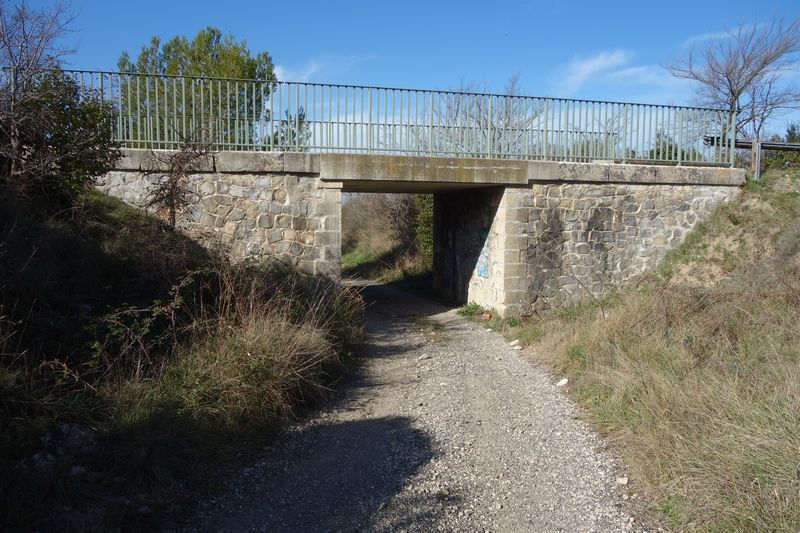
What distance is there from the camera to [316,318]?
682 cm

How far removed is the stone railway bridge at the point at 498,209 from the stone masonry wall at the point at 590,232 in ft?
0.06

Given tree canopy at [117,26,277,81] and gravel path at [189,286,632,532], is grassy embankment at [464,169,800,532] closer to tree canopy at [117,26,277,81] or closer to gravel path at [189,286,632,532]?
gravel path at [189,286,632,532]

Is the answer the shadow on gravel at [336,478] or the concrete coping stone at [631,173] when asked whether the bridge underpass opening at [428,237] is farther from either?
A: the shadow on gravel at [336,478]

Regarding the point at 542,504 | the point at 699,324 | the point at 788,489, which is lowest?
the point at 542,504

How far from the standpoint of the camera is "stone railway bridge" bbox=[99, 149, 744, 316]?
8.38 metres

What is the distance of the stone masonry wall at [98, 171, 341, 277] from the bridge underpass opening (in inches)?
40.4

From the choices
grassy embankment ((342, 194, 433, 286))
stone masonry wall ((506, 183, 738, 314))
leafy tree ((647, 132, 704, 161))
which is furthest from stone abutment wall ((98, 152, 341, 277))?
grassy embankment ((342, 194, 433, 286))

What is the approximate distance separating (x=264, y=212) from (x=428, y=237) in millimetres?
8646

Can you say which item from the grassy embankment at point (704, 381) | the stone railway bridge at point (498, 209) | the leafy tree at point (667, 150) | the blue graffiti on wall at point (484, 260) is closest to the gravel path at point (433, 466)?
the grassy embankment at point (704, 381)

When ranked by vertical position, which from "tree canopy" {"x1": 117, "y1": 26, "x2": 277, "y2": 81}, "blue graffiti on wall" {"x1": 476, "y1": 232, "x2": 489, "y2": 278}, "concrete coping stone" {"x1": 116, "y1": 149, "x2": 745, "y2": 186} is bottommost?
"blue graffiti on wall" {"x1": 476, "y1": 232, "x2": 489, "y2": 278}

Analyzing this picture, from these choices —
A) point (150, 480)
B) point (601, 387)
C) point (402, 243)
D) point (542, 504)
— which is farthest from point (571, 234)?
point (402, 243)

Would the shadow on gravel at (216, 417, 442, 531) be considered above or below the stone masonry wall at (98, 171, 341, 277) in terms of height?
below

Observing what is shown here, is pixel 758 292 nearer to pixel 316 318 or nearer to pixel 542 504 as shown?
pixel 542 504

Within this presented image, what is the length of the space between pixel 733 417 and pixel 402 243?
15.6 meters
